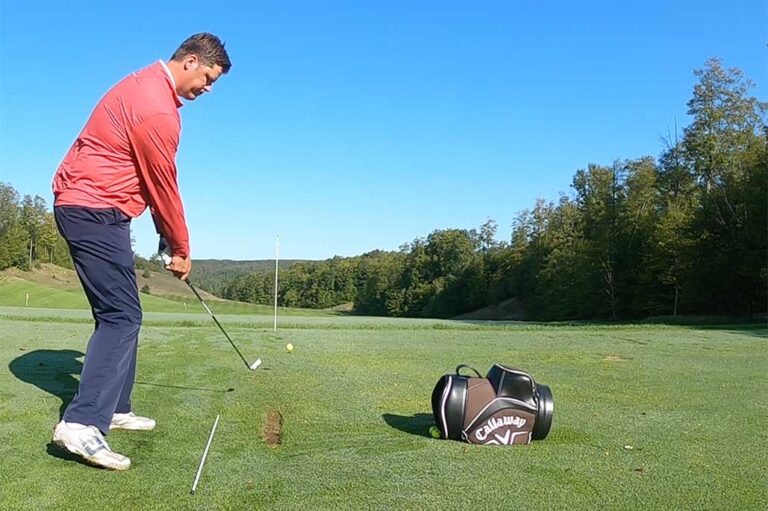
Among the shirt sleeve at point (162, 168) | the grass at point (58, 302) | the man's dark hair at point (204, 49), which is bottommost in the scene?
the grass at point (58, 302)

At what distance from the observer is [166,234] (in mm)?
3518

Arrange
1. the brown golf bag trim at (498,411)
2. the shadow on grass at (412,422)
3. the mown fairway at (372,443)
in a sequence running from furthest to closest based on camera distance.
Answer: the shadow on grass at (412,422) < the brown golf bag trim at (498,411) < the mown fairway at (372,443)

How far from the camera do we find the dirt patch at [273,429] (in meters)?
3.80

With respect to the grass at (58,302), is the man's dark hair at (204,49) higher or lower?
higher

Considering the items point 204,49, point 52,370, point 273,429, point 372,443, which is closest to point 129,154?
point 204,49

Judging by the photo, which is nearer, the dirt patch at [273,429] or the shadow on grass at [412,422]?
the dirt patch at [273,429]

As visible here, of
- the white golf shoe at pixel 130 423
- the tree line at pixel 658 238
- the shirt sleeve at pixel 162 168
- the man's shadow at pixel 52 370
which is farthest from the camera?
the tree line at pixel 658 238

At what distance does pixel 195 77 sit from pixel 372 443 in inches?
91.8

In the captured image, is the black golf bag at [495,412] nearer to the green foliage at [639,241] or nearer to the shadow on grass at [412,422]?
the shadow on grass at [412,422]

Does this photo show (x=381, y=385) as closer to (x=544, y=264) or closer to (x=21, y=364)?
(x=21, y=364)

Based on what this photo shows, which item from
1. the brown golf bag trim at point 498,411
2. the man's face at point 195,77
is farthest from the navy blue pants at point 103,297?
the brown golf bag trim at point 498,411

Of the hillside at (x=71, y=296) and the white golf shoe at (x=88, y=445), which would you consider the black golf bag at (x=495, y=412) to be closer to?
the white golf shoe at (x=88, y=445)

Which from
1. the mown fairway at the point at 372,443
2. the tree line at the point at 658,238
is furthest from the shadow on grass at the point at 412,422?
the tree line at the point at 658,238

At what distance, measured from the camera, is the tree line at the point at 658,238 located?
33.6m
